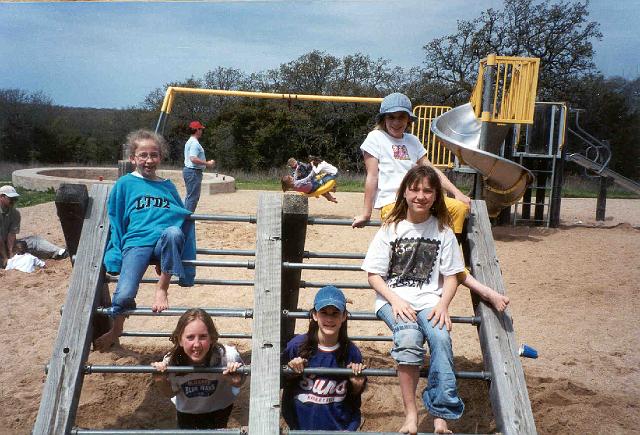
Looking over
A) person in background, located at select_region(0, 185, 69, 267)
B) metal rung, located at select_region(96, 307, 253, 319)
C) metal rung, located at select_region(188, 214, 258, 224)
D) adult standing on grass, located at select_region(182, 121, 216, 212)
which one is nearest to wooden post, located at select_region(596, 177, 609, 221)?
adult standing on grass, located at select_region(182, 121, 216, 212)

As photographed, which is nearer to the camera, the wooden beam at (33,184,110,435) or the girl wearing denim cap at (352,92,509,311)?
the wooden beam at (33,184,110,435)

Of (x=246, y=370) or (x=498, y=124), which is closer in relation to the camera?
(x=246, y=370)

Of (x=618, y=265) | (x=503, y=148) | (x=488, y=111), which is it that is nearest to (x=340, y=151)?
(x=503, y=148)

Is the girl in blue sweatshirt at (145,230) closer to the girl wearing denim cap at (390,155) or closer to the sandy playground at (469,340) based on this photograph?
the girl wearing denim cap at (390,155)

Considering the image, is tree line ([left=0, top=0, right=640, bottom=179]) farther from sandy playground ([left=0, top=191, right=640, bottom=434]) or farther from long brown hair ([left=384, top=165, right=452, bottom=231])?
long brown hair ([left=384, top=165, right=452, bottom=231])

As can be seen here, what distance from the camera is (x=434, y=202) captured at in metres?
2.60

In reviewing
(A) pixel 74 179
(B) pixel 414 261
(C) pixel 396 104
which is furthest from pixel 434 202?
(A) pixel 74 179

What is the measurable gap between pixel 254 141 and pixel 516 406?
53.8ft

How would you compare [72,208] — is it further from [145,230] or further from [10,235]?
[10,235]

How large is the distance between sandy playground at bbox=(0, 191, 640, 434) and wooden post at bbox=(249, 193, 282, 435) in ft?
4.20

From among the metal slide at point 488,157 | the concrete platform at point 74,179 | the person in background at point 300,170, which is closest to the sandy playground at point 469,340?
the metal slide at point 488,157

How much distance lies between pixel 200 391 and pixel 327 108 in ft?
51.3

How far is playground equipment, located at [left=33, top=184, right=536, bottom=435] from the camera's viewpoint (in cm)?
225

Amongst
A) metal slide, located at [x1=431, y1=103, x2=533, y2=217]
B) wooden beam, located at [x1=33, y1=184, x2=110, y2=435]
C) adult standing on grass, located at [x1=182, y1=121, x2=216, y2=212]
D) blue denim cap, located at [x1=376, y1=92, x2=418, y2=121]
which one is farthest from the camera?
adult standing on grass, located at [x1=182, y1=121, x2=216, y2=212]
